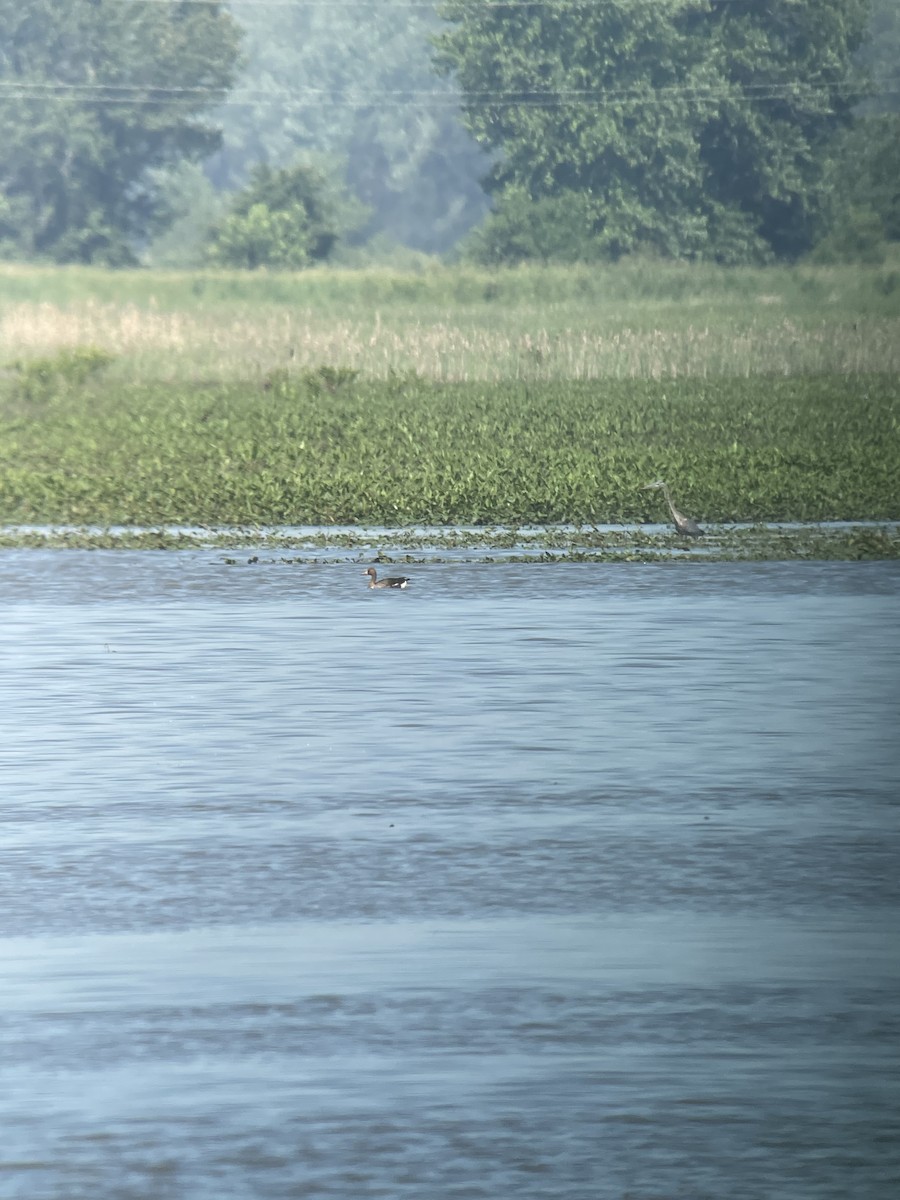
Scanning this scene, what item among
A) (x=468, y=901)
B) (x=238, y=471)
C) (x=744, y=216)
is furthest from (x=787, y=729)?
(x=744, y=216)

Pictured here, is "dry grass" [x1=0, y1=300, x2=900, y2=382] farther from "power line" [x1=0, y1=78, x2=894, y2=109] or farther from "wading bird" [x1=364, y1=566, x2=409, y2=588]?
"wading bird" [x1=364, y1=566, x2=409, y2=588]

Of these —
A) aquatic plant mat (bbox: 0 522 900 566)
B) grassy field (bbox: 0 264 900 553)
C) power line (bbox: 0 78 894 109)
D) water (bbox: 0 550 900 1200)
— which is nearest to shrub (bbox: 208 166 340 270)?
power line (bbox: 0 78 894 109)

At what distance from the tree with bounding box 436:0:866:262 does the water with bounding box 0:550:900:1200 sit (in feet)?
136

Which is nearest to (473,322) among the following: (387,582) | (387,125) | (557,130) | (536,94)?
(557,130)

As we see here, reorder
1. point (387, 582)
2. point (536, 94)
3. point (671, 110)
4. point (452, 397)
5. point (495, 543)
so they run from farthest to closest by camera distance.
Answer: point (536, 94) → point (671, 110) → point (452, 397) → point (495, 543) → point (387, 582)

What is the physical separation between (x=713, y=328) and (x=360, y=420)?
1722 cm

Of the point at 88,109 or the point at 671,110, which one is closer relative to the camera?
the point at 671,110

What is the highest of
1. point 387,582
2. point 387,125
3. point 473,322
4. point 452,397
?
point 387,582

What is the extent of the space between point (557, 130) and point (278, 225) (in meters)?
6.29

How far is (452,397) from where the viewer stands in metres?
30.6

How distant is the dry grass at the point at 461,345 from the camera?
119 ft

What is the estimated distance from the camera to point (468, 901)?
831 centimetres

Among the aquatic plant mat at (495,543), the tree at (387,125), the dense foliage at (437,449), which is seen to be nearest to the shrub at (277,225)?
the tree at (387,125)

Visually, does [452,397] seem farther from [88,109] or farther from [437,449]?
[88,109]
